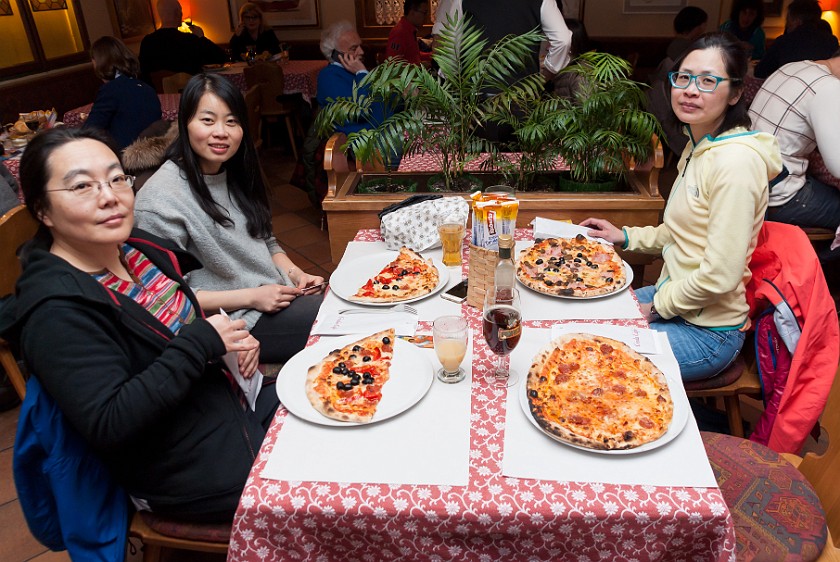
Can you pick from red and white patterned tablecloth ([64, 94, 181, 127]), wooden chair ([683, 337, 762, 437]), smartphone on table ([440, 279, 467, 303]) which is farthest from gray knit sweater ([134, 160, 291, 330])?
red and white patterned tablecloth ([64, 94, 181, 127])

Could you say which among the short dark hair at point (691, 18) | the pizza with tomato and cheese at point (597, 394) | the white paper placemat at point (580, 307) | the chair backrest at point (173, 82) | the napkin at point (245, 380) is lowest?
the napkin at point (245, 380)

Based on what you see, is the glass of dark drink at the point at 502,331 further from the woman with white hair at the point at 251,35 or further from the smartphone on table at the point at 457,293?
the woman with white hair at the point at 251,35

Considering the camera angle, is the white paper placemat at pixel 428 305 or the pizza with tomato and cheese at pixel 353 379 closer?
the pizza with tomato and cheese at pixel 353 379

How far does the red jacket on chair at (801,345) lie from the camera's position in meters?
1.66

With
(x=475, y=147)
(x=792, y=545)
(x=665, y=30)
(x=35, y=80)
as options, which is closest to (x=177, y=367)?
(x=792, y=545)

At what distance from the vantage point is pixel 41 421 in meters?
1.19

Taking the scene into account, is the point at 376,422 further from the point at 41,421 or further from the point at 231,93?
the point at 231,93

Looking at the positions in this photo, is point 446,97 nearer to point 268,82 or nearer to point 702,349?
point 702,349

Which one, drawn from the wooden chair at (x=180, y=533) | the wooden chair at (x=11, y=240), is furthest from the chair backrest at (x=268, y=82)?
the wooden chair at (x=180, y=533)

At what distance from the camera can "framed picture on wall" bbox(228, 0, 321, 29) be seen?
798cm

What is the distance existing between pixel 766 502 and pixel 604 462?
1.98ft

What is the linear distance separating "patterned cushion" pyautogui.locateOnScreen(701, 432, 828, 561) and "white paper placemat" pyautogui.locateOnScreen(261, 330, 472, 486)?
710 millimetres

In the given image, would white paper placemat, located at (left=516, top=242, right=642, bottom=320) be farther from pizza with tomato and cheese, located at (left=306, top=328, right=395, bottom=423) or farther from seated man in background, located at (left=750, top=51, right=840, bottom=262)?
seated man in background, located at (left=750, top=51, right=840, bottom=262)

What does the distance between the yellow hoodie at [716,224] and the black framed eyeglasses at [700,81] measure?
0.15 metres
